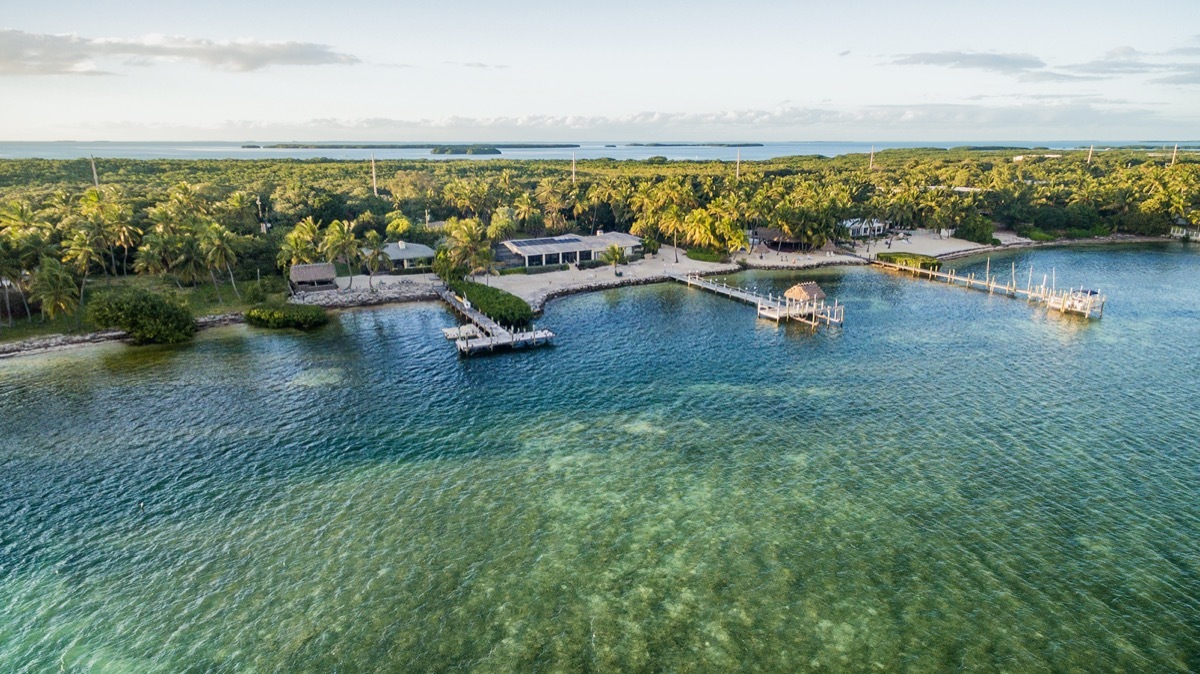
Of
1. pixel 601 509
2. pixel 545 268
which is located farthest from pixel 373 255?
pixel 601 509

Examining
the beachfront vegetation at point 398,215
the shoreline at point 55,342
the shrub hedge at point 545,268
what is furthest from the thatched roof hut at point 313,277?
the shrub hedge at point 545,268

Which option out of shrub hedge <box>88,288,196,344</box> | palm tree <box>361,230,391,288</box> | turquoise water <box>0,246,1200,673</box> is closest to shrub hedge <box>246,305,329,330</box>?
shrub hedge <box>88,288,196,344</box>

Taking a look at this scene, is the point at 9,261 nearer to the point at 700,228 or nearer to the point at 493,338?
the point at 493,338

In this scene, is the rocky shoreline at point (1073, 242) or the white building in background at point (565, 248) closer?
the white building in background at point (565, 248)

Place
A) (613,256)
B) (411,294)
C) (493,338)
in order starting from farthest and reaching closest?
(613,256)
(411,294)
(493,338)

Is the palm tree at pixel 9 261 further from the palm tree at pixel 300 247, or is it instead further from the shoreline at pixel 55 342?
the palm tree at pixel 300 247

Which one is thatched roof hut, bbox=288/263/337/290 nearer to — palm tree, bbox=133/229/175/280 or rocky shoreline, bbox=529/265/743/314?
palm tree, bbox=133/229/175/280

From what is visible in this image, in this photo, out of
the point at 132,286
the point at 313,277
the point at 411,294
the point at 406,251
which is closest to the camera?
the point at 132,286
